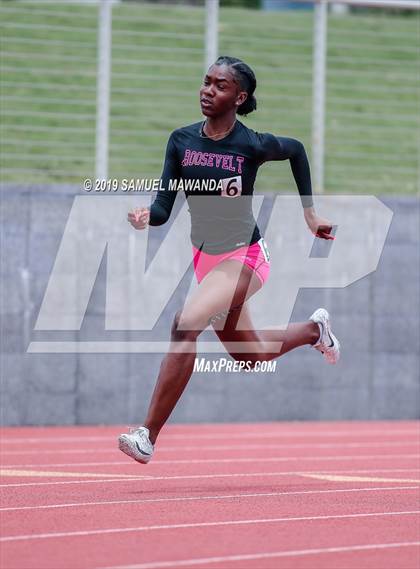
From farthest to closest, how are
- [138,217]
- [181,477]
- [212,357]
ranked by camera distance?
[212,357] < [181,477] < [138,217]

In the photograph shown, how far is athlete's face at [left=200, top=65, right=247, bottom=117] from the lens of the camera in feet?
27.1

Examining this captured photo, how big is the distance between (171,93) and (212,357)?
2972mm

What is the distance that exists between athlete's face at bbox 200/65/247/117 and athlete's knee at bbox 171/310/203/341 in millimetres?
1173

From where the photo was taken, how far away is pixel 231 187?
827 cm

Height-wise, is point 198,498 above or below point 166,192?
below

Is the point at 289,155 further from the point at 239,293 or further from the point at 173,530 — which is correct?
the point at 173,530

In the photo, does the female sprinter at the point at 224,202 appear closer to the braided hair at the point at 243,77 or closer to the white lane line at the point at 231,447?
the braided hair at the point at 243,77

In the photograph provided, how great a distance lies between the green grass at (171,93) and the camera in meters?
15.2

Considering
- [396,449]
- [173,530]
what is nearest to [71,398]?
[396,449]

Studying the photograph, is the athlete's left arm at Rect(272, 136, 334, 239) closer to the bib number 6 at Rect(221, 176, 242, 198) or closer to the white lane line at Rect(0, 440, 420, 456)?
the bib number 6 at Rect(221, 176, 242, 198)

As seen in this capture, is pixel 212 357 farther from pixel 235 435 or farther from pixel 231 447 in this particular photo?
pixel 231 447

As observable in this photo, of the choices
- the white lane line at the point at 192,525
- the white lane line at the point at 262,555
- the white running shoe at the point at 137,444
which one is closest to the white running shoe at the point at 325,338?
the white running shoe at the point at 137,444

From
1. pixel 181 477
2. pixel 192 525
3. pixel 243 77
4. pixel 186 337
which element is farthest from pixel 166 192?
pixel 192 525

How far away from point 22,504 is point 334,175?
12398mm
